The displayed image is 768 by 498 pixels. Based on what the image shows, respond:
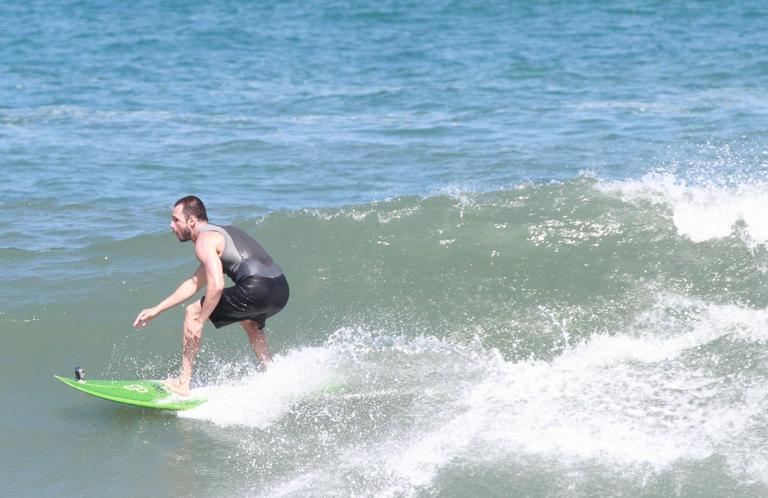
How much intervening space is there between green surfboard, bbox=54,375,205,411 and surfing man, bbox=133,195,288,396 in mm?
75

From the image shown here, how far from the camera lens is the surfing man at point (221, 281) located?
784cm

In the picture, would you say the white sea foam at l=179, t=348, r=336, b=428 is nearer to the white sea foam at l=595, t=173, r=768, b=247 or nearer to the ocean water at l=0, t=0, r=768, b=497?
the ocean water at l=0, t=0, r=768, b=497

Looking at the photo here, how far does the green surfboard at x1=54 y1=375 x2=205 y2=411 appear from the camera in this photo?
7.85 meters

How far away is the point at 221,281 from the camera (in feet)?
25.5

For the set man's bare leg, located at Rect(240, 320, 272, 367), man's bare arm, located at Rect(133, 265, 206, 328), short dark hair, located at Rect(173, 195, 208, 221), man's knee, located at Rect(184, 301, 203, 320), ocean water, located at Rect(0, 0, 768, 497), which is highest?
short dark hair, located at Rect(173, 195, 208, 221)

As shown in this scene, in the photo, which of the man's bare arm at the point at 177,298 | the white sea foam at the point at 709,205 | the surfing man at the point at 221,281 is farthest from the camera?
the white sea foam at the point at 709,205

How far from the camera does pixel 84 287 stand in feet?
33.9

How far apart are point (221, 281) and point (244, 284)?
0.25 meters

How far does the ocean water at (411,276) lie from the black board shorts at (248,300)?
51 centimetres

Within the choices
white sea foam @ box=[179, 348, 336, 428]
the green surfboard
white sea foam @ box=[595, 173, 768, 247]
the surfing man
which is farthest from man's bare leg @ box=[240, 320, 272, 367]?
white sea foam @ box=[595, 173, 768, 247]

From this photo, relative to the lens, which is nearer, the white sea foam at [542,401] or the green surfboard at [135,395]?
the white sea foam at [542,401]

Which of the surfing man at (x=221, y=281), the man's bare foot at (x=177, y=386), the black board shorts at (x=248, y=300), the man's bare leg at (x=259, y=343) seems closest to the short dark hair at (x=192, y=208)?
the surfing man at (x=221, y=281)

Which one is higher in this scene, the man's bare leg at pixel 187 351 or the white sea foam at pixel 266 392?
the man's bare leg at pixel 187 351

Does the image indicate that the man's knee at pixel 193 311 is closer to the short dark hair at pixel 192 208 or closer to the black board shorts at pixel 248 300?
the black board shorts at pixel 248 300
